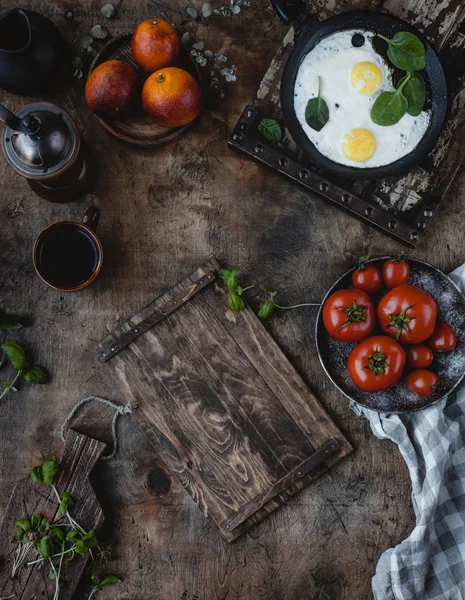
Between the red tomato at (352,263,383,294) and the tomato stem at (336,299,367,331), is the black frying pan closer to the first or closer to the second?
the red tomato at (352,263,383,294)

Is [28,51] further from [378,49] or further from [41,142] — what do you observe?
[378,49]

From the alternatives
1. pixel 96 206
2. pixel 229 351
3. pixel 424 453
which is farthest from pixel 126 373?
pixel 424 453

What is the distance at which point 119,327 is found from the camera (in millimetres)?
1813

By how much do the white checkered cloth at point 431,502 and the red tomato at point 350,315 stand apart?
27 centimetres

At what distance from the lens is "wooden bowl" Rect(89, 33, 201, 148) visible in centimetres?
176

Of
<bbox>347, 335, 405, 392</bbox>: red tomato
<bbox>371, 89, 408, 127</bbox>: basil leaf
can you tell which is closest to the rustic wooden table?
<bbox>347, 335, 405, 392</bbox>: red tomato

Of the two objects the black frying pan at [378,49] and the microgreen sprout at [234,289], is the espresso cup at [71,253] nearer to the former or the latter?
the microgreen sprout at [234,289]

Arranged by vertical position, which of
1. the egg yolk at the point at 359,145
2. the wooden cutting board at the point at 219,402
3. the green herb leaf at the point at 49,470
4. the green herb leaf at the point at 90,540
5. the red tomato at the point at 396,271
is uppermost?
the egg yolk at the point at 359,145

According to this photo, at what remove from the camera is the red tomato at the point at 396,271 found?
1675 mm

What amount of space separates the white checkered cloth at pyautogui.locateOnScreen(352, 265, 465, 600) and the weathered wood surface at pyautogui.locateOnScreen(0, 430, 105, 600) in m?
0.83

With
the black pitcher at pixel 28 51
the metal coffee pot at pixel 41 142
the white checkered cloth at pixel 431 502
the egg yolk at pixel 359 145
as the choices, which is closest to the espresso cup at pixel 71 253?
the metal coffee pot at pixel 41 142

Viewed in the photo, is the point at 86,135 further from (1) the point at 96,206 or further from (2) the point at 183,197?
(2) the point at 183,197

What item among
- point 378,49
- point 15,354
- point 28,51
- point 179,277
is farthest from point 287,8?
point 15,354

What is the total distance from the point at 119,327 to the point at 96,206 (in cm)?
39
